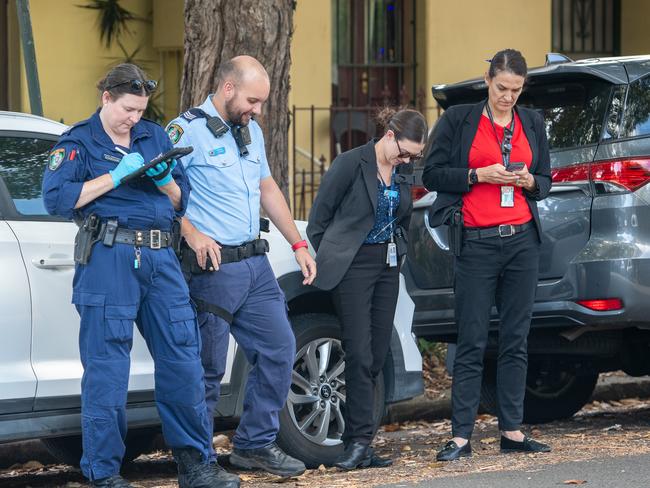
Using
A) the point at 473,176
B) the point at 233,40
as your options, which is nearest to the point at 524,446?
the point at 473,176

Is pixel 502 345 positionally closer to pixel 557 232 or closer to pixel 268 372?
pixel 557 232

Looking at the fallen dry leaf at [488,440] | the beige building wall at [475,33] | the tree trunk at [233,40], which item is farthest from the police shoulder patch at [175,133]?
the beige building wall at [475,33]

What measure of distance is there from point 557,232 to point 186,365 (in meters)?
2.15

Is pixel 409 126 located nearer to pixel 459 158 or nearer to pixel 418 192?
pixel 459 158

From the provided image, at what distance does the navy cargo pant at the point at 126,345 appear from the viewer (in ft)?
18.0

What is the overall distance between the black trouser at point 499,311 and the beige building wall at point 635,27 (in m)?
10.7

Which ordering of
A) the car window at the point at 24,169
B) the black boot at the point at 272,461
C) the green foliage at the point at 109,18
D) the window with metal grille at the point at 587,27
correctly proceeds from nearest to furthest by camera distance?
1. the car window at the point at 24,169
2. the black boot at the point at 272,461
3. the green foliage at the point at 109,18
4. the window with metal grille at the point at 587,27

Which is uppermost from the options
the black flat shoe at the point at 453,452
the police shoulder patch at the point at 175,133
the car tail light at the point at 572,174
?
the police shoulder patch at the point at 175,133

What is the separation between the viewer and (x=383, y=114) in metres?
6.66

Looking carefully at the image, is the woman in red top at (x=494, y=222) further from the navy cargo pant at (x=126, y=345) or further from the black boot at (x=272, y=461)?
the navy cargo pant at (x=126, y=345)

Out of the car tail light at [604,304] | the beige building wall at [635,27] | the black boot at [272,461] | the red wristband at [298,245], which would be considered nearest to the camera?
the black boot at [272,461]

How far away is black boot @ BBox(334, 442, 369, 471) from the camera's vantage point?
6449 mm

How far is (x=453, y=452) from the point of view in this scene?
21.6ft

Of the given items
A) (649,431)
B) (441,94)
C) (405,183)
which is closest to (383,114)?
(405,183)
